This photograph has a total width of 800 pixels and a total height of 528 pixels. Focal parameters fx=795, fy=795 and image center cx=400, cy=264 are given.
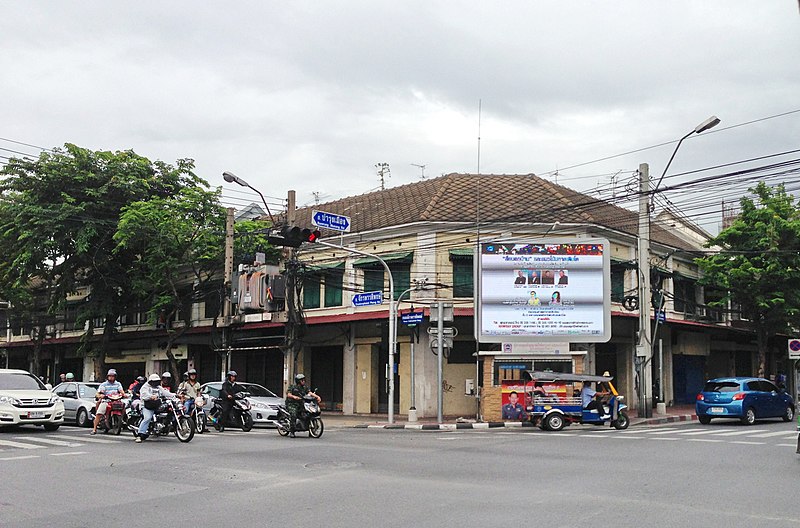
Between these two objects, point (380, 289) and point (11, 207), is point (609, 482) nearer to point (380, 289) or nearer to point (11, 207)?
point (380, 289)

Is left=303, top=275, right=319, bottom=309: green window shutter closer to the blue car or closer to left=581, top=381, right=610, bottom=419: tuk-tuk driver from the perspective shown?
left=581, top=381, right=610, bottom=419: tuk-tuk driver

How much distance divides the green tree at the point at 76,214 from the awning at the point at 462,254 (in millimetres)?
12787

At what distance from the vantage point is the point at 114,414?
2097 cm

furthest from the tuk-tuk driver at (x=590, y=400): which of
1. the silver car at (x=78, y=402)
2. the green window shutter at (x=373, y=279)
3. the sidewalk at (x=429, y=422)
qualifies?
the silver car at (x=78, y=402)

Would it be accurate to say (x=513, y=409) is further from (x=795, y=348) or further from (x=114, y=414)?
(x=114, y=414)

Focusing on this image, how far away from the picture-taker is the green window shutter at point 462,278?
29.9 m

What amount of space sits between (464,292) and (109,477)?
19351 millimetres

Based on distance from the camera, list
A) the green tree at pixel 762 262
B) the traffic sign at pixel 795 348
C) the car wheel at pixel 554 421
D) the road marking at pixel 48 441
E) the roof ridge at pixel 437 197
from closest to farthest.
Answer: the road marking at pixel 48 441 → the traffic sign at pixel 795 348 → the car wheel at pixel 554 421 → the roof ridge at pixel 437 197 → the green tree at pixel 762 262

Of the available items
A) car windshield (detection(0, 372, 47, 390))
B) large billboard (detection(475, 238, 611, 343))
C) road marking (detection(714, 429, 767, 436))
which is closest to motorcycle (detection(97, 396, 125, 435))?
car windshield (detection(0, 372, 47, 390))

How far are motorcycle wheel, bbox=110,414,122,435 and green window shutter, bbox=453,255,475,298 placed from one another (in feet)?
43.8

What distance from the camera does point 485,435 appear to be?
21078mm

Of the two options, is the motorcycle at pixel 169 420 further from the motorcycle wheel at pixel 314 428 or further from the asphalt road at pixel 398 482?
the motorcycle wheel at pixel 314 428

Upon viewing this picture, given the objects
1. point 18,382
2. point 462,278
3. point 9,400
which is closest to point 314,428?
point 9,400

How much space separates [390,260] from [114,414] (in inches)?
502
